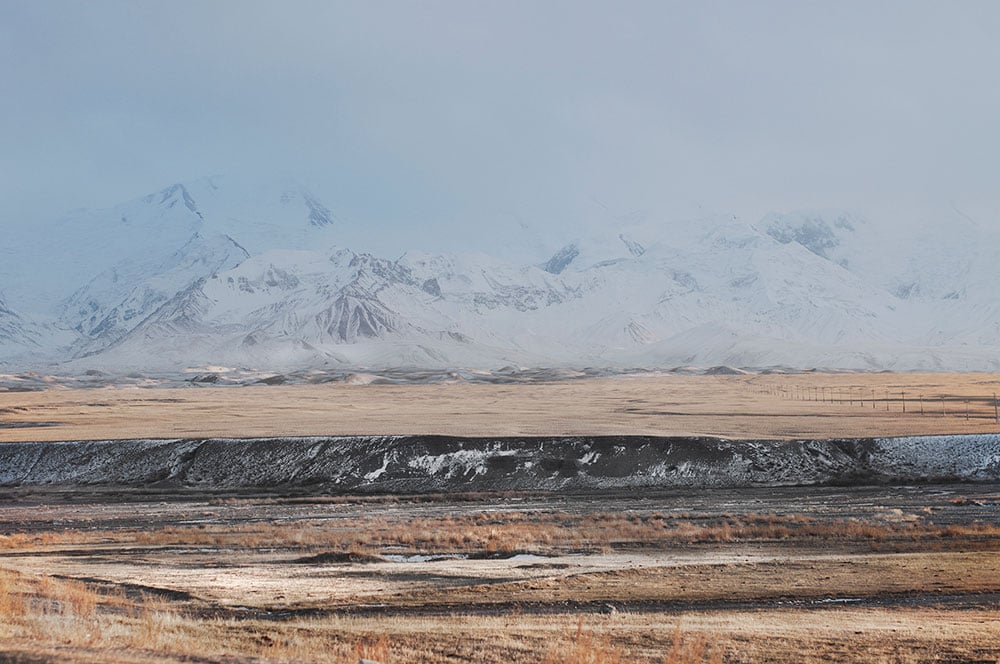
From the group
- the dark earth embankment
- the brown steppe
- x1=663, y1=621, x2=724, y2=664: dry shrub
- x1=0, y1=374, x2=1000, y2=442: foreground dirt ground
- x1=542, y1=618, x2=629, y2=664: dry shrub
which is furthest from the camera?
x1=0, y1=374, x2=1000, y2=442: foreground dirt ground

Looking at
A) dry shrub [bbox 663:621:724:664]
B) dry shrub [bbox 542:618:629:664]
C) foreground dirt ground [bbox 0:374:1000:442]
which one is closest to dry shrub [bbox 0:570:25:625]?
dry shrub [bbox 542:618:629:664]

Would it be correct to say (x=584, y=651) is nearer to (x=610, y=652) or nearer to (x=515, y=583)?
(x=610, y=652)

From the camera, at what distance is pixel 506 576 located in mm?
21172

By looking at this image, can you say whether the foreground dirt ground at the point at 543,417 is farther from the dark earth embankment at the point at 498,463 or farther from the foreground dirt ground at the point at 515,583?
the foreground dirt ground at the point at 515,583

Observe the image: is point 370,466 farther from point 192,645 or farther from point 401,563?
point 192,645

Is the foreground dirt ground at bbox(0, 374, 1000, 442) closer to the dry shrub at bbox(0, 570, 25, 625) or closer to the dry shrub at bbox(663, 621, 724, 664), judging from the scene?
the dry shrub at bbox(0, 570, 25, 625)

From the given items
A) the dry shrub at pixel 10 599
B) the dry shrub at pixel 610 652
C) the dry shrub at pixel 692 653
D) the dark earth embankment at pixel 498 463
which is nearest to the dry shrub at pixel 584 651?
the dry shrub at pixel 610 652

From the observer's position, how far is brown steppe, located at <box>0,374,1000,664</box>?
14.0 metres

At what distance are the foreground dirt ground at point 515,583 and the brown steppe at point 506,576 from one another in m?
0.08

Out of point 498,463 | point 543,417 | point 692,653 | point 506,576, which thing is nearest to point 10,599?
point 506,576

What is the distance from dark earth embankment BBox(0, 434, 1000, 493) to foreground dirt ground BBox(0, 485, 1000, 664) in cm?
852

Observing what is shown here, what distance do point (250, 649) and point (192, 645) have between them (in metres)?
0.77

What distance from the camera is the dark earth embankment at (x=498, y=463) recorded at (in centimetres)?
4450

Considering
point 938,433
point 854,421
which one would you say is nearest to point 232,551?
point 938,433
